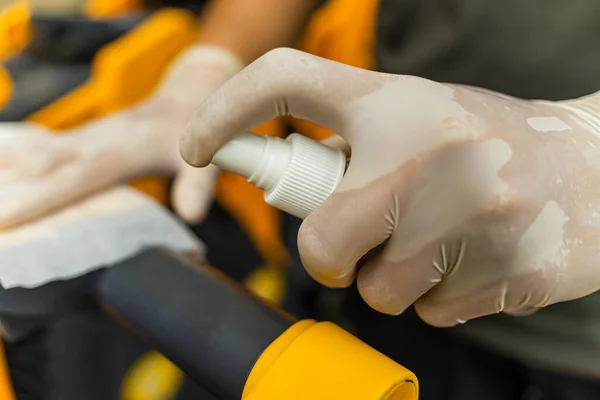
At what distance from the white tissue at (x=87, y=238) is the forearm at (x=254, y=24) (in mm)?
225

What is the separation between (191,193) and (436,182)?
32 centimetres

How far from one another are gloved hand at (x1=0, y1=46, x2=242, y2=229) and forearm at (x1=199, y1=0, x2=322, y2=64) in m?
0.02

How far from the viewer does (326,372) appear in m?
0.28

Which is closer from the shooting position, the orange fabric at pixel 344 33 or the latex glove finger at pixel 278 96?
the latex glove finger at pixel 278 96

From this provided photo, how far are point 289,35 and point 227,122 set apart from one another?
0.39m

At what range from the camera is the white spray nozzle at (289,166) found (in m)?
0.28

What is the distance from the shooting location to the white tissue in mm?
384

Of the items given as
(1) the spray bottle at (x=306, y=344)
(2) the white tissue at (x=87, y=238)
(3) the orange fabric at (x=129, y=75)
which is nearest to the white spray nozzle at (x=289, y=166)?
(1) the spray bottle at (x=306, y=344)

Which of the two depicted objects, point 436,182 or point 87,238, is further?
point 87,238

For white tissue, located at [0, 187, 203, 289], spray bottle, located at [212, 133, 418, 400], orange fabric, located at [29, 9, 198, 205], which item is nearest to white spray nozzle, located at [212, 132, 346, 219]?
spray bottle, located at [212, 133, 418, 400]

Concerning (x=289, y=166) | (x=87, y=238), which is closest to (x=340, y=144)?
(x=289, y=166)

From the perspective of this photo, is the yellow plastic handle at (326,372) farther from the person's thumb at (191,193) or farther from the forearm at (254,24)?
the forearm at (254,24)

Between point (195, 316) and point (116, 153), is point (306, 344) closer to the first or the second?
point (195, 316)

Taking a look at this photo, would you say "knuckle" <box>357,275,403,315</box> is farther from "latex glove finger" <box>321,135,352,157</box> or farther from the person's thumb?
the person's thumb
